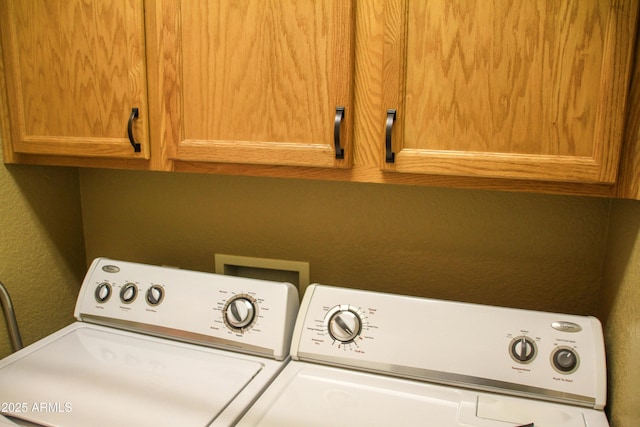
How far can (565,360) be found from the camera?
905mm

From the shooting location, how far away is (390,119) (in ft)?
2.81

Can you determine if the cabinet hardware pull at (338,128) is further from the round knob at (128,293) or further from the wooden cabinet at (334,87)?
the round knob at (128,293)

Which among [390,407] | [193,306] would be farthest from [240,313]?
[390,407]

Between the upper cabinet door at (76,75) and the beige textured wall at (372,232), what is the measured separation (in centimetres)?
34

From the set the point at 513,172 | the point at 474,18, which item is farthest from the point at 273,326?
the point at 474,18

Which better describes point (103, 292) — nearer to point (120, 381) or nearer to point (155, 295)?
point (155, 295)

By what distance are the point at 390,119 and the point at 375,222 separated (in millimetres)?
437

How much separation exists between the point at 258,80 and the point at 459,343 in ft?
2.25

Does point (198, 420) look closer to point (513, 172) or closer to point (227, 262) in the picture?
point (227, 262)

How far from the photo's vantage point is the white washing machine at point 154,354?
2.84ft

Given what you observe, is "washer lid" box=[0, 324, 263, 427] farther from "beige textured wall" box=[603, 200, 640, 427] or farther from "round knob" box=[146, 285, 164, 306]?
"beige textured wall" box=[603, 200, 640, 427]

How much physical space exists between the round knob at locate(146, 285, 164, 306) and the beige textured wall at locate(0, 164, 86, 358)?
0.42 m

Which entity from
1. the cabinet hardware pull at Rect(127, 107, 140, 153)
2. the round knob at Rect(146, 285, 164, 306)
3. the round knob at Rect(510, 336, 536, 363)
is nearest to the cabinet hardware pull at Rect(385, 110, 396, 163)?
the round knob at Rect(510, 336, 536, 363)

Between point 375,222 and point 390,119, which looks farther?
point 375,222
